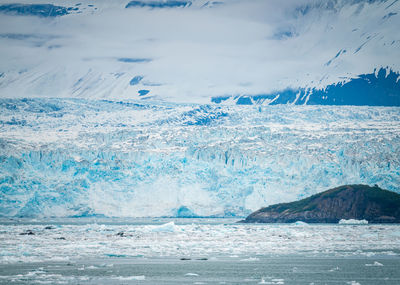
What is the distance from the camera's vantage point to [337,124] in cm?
10469

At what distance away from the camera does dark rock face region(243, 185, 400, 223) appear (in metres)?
70.8

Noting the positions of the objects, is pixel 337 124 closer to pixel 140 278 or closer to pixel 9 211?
pixel 9 211

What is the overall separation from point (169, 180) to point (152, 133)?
19.6m

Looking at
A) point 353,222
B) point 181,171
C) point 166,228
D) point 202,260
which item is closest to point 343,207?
point 353,222

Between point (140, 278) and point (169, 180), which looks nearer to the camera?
point (140, 278)

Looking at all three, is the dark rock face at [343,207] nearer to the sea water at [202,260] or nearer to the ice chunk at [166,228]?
the ice chunk at [166,228]

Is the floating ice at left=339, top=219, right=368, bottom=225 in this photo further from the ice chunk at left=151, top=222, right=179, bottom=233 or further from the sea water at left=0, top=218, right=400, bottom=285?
the ice chunk at left=151, top=222, right=179, bottom=233

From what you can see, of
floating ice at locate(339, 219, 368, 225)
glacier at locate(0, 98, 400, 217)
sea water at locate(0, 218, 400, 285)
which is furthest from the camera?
glacier at locate(0, 98, 400, 217)

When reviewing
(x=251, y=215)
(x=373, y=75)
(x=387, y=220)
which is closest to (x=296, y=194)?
(x=251, y=215)

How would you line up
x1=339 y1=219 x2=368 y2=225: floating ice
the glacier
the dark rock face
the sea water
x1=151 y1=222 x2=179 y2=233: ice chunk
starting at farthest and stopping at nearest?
the glacier → the dark rock face → x1=339 y1=219 x2=368 y2=225: floating ice → x1=151 y1=222 x2=179 y2=233: ice chunk → the sea water

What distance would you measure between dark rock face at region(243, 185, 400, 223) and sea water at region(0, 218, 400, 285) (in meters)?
28.4

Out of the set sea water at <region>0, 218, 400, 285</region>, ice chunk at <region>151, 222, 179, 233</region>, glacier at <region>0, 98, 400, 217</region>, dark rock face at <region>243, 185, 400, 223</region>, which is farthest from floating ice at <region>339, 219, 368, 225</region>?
ice chunk at <region>151, 222, 179, 233</region>

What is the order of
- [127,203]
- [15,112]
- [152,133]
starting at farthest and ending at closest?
[15,112] → [152,133] → [127,203]

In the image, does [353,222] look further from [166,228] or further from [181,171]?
[166,228]
